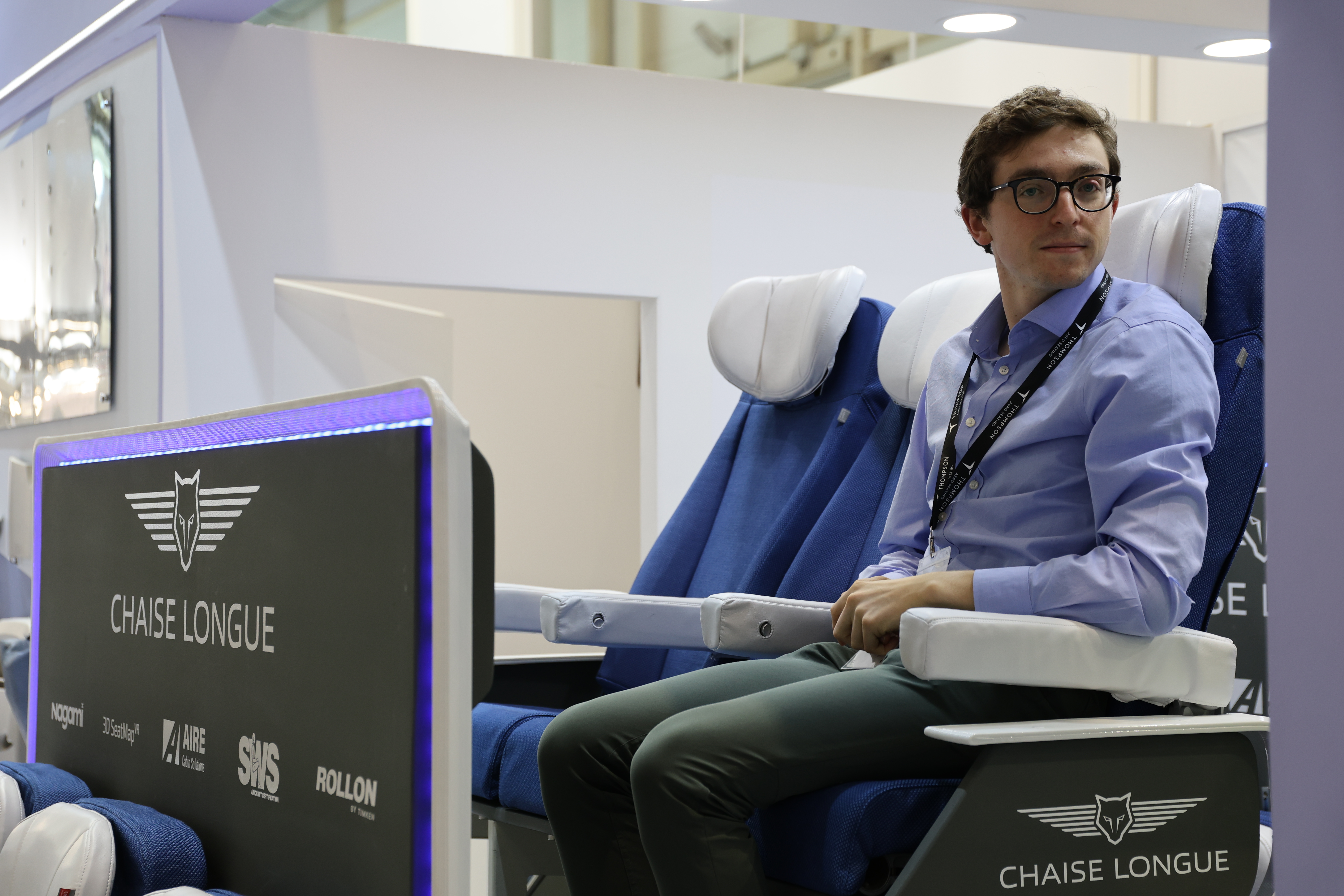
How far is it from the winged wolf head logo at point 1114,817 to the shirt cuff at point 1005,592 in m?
0.21

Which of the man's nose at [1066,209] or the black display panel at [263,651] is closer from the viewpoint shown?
the black display panel at [263,651]

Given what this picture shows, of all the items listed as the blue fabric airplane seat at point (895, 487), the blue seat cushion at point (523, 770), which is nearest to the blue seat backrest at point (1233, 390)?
the blue fabric airplane seat at point (895, 487)

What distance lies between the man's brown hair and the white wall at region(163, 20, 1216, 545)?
2262 millimetres

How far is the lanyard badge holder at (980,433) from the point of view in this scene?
154 cm

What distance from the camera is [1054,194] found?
62.2 inches

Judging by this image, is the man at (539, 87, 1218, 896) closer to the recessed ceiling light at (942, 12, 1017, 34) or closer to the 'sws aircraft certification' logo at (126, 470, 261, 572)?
the 'sws aircraft certification' logo at (126, 470, 261, 572)

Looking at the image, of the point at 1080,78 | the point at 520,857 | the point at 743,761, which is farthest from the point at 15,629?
the point at 1080,78

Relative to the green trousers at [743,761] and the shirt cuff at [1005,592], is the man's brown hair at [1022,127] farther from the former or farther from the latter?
the green trousers at [743,761]

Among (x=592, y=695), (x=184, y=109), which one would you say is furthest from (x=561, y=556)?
(x=592, y=695)

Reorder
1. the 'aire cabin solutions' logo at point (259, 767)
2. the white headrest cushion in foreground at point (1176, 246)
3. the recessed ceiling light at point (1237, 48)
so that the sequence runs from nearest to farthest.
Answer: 1. the 'aire cabin solutions' logo at point (259, 767)
2. the white headrest cushion in foreground at point (1176, 246)
3. the recessed ceiling light at point (1237, 48)

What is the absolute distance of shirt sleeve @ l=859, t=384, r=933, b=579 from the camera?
180cm

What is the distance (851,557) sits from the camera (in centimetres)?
213

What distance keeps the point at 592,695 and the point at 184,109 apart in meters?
2.00

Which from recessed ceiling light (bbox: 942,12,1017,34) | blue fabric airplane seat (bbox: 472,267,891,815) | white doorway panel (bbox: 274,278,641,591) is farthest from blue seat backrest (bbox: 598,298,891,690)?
white doorway panel (bbox: 274,278,641,591)
